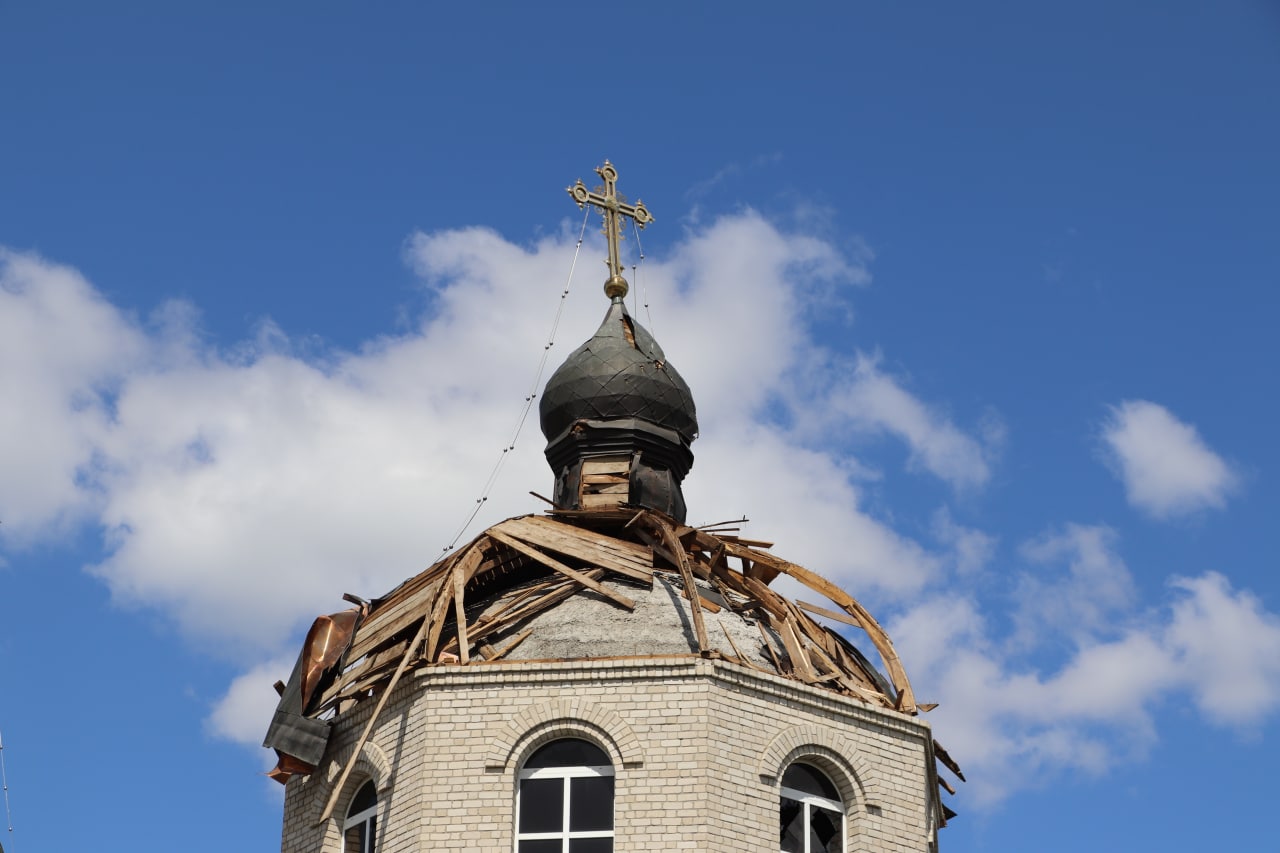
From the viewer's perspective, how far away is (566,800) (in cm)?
2372

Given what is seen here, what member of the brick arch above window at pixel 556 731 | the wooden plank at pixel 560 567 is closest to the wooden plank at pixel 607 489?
the wooden plank at pixel 560 567

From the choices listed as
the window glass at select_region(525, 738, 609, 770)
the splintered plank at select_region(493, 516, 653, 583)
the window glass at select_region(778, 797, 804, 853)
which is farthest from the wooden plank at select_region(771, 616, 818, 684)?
the window glass at select_region(525, 738, 609, 770)

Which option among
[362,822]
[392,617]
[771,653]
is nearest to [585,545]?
[392,617]

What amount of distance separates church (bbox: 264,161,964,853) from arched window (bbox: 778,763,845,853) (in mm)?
24

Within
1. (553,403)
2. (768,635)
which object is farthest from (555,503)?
(768,635)

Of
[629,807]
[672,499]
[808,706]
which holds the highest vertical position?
[672,499]

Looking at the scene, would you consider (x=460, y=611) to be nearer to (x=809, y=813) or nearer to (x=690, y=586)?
(x=690, y=586)

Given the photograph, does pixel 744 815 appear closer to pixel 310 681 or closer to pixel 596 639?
pixel 596 639

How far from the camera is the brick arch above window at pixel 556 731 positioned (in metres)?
23.8

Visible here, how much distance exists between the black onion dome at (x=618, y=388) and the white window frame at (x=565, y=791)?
7.36 metres

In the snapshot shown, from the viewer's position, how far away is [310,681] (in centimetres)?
2588

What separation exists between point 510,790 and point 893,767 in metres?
4.84

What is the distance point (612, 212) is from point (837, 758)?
11.1 metres

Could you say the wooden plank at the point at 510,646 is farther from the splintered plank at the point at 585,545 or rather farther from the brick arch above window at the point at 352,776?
the brick arch above window at the point at 352,776
